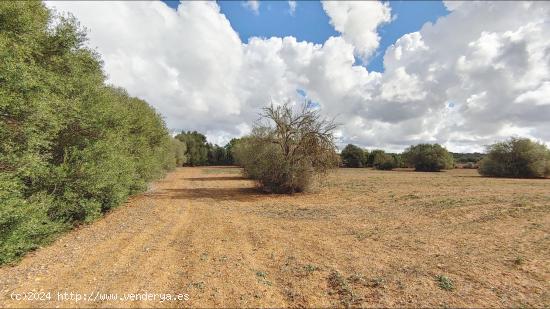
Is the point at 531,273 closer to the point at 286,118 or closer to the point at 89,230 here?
the point at 89,230

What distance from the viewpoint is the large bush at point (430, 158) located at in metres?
53.7

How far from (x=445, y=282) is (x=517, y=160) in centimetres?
4338

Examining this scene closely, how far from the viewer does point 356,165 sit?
7131cm

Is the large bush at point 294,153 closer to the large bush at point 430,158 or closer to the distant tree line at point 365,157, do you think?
the large bush at point 430,158

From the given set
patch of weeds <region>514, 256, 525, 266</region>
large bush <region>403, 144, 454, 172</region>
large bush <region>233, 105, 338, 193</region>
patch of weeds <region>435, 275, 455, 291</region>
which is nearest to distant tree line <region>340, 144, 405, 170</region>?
large bush <region>403, 144, 454, 172</region>

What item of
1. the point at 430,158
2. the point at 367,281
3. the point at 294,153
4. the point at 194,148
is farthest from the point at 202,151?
the point at 367,281

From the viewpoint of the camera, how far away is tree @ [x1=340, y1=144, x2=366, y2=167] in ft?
229

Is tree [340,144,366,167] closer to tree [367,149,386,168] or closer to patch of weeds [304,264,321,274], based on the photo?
tree [367,149,386,168]

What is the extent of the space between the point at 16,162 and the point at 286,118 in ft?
46.1

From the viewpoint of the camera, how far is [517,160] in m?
36.8

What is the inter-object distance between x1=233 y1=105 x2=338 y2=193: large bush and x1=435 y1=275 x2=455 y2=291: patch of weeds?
499 inches

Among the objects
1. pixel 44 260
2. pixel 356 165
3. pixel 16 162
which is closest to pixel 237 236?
pixel 44 260

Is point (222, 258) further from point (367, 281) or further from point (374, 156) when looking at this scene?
point (374, 156)

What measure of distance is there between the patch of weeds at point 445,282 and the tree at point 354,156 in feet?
215
